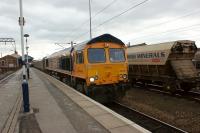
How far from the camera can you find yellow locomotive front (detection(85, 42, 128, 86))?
14.8 metres

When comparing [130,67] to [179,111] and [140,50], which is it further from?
[179,111]

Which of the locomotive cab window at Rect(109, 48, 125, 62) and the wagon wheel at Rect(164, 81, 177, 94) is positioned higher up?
the locomotive cab window at Rect(109, 48, 125, 62)

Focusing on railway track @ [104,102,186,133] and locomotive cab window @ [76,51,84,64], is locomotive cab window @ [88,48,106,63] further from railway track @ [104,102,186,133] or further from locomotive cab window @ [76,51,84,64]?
railway track @ [104,102,186,133]

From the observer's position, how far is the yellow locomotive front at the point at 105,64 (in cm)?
1477

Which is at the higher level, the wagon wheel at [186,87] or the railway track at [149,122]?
the wagon wheel at [186,87]

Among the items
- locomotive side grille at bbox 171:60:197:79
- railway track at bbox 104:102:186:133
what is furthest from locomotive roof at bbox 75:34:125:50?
locomotive side grille at bbox 171:60:197:79

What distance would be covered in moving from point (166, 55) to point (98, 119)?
31.9 feet

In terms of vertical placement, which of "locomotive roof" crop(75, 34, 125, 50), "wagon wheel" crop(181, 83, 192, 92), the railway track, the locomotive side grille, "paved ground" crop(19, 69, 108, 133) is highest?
"locomotive roof" crop(75, 34, 125, 50)

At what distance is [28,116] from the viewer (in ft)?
34.8

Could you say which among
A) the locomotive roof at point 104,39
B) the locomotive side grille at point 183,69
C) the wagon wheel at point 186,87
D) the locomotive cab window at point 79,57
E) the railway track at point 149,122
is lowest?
the railway track at point 149,122

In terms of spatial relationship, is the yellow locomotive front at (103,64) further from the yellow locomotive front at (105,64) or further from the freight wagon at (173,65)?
the freight wagon at (173,65)

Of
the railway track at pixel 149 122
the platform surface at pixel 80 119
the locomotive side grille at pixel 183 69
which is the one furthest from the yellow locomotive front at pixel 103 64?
the locomotive side grille at pixel 183 69

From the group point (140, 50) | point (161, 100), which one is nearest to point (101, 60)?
point (161, 100)

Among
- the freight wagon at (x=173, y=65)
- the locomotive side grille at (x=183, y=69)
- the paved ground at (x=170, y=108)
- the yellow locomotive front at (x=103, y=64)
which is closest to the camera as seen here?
the paved ground at (x=170, y=108)
